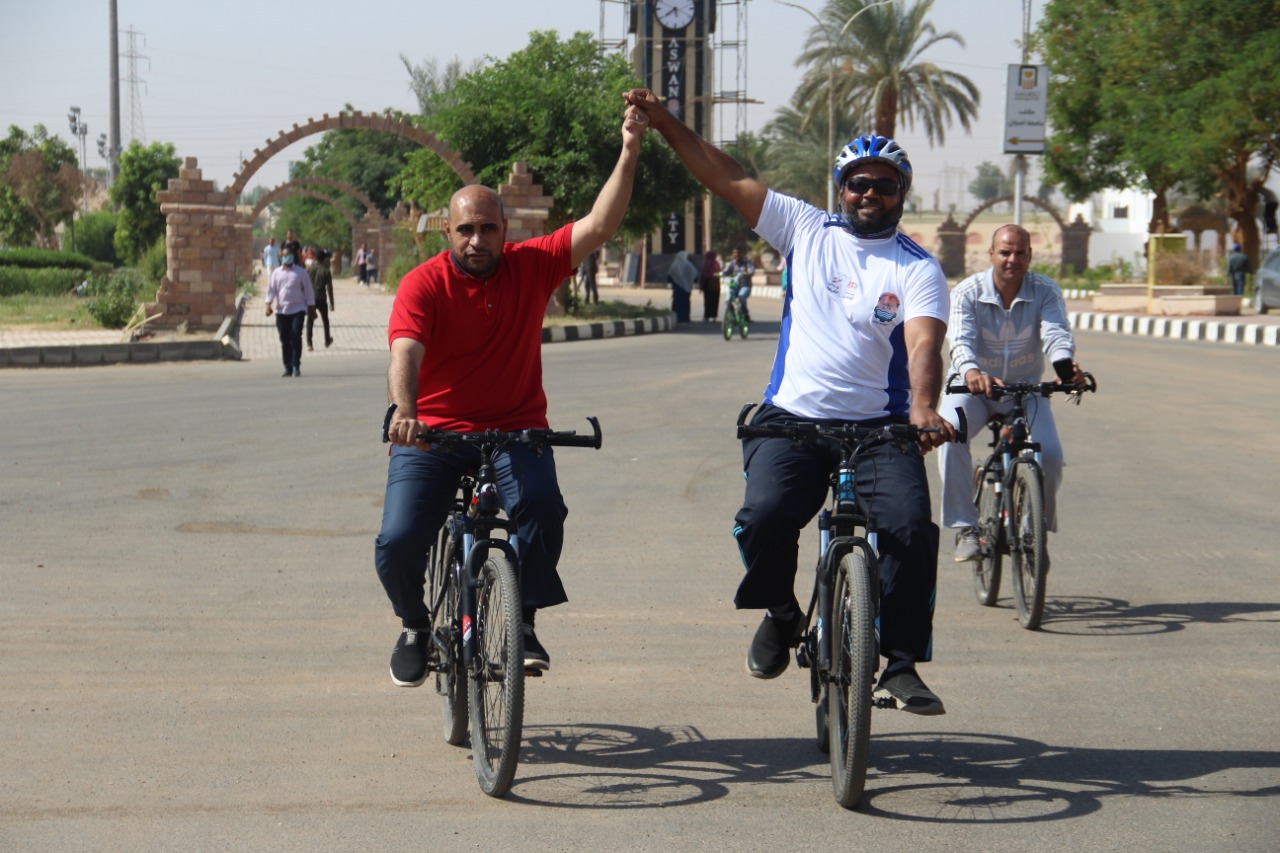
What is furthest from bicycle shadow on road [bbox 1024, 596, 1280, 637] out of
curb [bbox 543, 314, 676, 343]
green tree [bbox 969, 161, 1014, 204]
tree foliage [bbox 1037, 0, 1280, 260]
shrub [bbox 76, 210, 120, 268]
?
green tree [bbox 969, 161, 1014, 204]

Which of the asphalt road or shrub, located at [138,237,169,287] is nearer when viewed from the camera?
the asphalt road

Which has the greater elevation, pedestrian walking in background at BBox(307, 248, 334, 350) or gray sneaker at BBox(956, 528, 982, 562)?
pedestrian walking in background at BBox(307, 248, 334, 350)

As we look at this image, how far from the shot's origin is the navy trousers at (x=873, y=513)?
15.6 ft

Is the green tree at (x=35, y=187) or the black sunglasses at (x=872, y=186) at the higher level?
the green tree at (x=35, y=187)

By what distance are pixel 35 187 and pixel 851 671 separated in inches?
2948

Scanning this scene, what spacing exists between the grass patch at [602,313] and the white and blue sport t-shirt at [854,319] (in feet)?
87.0

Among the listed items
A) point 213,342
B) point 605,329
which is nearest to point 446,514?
point 213,342

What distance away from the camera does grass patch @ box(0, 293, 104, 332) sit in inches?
1168

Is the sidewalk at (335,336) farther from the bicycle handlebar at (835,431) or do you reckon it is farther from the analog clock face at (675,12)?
the analog clock face at (675,12)

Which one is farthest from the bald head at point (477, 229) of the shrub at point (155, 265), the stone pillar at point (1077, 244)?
the stone pillar at point (1077, 244)

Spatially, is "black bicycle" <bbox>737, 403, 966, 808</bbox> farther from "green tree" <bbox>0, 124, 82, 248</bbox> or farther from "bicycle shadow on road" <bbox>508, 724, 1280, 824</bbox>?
"green tree" <bbox>0, 124, 82, 248</bbox>

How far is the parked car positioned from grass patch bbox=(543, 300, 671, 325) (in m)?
12.4

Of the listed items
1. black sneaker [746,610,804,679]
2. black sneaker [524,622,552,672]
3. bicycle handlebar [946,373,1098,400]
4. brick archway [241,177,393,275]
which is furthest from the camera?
brick archway [241,177,393,275]

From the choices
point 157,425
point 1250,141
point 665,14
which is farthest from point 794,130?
point 157,425
